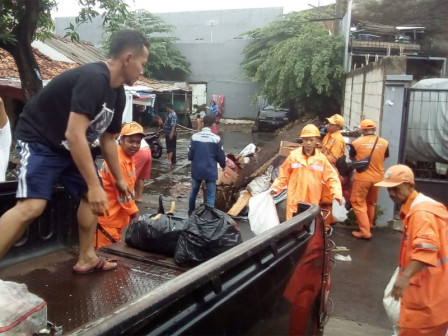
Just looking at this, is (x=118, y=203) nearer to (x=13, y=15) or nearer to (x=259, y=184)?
(x=259, y=184)

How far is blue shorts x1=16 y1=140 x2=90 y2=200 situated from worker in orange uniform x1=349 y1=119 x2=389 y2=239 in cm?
494

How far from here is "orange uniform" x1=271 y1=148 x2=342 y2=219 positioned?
5324mm

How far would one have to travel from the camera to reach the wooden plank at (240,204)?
7.28 m

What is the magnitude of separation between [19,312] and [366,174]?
5710mm

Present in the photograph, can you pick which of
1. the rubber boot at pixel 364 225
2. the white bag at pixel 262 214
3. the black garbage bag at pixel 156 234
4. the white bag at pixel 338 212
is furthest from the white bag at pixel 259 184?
the black garbage bag at pixel 156 234

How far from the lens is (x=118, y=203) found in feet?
13.4

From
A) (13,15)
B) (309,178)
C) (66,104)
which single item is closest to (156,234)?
(66,104)

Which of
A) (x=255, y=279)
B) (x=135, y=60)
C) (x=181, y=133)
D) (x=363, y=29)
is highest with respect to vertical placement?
(x=363, y=29)

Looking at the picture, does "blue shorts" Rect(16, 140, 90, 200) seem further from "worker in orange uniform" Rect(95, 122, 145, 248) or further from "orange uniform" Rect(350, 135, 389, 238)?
"orange uniform" Rect(350, 135, 389, 238)

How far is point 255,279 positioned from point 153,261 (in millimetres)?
1247

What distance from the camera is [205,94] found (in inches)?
1212

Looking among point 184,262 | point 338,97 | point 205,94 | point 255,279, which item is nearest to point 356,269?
point 184,262

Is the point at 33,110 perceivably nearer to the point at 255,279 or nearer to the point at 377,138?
the point at 255,279

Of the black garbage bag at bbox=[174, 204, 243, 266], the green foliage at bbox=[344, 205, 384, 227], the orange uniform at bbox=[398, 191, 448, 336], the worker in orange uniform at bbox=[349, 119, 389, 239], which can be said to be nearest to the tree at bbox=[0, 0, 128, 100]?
the worker in orange uniform at bbox=[349, 119, 389, 239]
